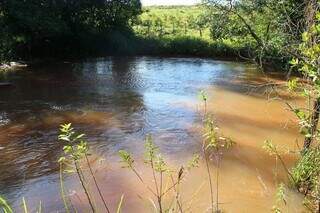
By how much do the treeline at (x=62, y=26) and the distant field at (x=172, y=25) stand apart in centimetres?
151

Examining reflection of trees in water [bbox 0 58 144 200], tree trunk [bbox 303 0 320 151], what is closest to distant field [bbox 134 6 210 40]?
reflection of trees in water [bbox 0 58 144 200]

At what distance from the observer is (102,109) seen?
12648mm

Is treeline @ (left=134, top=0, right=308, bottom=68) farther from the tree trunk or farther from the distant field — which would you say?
the tree trunk

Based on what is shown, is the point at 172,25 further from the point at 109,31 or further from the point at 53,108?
the point at 53,108

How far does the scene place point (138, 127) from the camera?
11.0 m

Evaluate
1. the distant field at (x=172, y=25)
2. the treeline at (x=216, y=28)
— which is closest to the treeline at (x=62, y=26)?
the distant field at (x=172, y=25)

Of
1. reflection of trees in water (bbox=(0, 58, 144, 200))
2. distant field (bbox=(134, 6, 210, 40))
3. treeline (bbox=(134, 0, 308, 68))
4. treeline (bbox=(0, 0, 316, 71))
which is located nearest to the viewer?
reflection of trees in water (bbox=(0, 58, 144, 200))

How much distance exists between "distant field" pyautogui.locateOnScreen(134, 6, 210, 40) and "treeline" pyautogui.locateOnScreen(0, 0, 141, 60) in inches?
59.5

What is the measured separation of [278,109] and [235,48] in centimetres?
1008

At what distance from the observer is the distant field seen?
25.9 m

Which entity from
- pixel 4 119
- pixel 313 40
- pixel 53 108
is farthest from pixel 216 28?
pixel 313 40

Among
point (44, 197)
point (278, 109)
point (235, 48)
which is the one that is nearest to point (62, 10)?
point (235, 48)

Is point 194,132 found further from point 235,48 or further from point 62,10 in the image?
point 62,10

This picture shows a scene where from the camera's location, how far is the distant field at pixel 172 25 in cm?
2594
